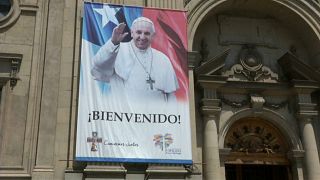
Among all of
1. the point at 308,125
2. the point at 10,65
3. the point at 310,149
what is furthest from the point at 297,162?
the point at 10,65

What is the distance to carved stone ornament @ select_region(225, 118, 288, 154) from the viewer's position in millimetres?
15742

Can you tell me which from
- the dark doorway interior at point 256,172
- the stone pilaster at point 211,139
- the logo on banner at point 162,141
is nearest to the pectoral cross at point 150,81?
the logo on banner at point 162,141

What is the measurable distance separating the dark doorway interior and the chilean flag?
138 inches

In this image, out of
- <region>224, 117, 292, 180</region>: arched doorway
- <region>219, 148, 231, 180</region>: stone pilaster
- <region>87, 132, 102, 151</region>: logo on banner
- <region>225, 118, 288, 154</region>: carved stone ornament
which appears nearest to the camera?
<region>87, 132, 102, 151</region>: logo on banner

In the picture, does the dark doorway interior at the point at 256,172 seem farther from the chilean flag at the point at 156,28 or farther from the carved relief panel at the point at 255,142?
the chilean flag at the point at 156,28

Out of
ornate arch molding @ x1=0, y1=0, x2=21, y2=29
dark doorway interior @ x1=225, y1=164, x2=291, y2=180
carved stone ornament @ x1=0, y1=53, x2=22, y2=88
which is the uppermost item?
ornate arch molding @ x1=0, y1=0, x2=21, y2=29

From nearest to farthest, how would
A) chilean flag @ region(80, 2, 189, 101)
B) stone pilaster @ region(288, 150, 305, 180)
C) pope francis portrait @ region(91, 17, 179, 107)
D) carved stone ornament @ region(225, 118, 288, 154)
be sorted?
pope francis portrait @ region(91, 17, 179, 107), chilean flag @ region(80, 2, 189, 101), stone pilaster @ region(288, 150, 305, 180), carved stone ornament @ region(225, 118, 288, 154)

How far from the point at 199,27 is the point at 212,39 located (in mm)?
713

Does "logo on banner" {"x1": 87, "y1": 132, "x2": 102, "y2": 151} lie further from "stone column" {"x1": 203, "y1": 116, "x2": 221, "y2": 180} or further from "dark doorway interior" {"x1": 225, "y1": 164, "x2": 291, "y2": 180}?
"dark doorway interior" {"x1": 225, "y1": 164, "x2": 291, "y2": 180}

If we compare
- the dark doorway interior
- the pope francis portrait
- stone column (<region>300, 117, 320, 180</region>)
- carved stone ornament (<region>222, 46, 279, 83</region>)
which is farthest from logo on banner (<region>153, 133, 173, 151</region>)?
stone column (<region>300, 117, 320, 180</region>)

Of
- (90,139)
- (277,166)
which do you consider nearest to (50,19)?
(90,139)

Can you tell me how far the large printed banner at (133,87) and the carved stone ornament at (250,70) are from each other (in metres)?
3.00

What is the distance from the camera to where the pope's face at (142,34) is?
1385cm

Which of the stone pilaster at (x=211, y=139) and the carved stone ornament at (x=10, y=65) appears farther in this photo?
the stone pilaster at (x=211, y=139)
